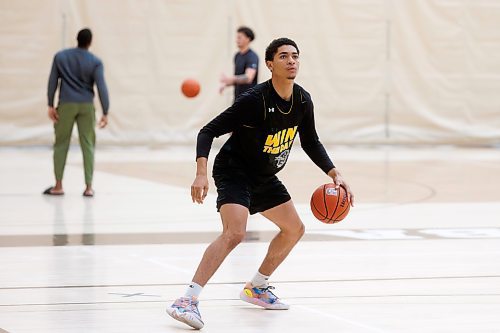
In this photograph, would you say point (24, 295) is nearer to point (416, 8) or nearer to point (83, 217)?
point (83, 217)

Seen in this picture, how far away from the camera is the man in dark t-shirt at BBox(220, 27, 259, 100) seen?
1789 centimetres

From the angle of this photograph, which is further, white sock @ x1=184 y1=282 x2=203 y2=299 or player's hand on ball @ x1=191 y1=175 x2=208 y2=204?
white sock @ x1=184 y1=282 x2=203 y2=299

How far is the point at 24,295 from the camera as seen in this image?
27.9 feet

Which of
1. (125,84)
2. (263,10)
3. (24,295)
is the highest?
(263,10)

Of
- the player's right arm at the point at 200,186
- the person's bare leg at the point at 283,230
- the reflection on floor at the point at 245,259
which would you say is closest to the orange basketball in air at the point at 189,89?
the reflection on floor at the point at 245,259

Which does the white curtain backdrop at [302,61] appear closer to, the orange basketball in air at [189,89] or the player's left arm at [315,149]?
the orange basketball in air at [189,89]

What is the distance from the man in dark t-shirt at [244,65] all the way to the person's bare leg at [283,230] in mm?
9755

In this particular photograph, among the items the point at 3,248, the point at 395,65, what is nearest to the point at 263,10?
the point at 395,65

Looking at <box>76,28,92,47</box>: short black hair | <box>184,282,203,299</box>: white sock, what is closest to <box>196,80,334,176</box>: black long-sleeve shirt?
<box>184,282,203,299</box>: white sock

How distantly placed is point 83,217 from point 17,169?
6487mm

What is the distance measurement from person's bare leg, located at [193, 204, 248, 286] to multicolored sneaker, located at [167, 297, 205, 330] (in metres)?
0.16

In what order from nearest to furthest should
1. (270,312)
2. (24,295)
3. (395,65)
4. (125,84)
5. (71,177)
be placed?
(270,312)
(24,295)
(71,177)
(125,84)
(395,65)

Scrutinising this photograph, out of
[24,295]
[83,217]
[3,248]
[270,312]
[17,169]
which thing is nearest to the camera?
[270,312]

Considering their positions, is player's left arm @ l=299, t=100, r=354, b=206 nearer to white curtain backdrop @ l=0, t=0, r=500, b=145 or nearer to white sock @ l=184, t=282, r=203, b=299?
white sock @ l=184, t=282, r=203, b=299
